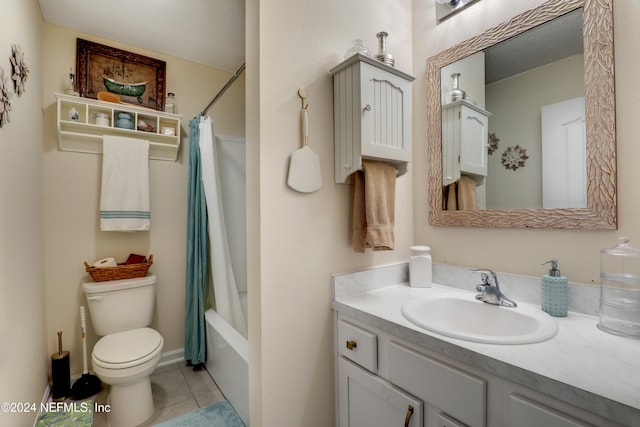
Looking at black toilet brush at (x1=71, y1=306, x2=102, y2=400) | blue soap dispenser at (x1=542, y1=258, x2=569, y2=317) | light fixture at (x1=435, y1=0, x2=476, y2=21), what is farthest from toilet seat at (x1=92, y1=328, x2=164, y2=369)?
light fixture at (x1=435, y1=0, x2=476, y2=21)

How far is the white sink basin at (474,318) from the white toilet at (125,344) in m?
1.48

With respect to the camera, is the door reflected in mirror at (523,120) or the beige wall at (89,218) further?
the beige wall at (89,218)

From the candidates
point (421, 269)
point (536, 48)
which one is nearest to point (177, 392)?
point (421, 269)

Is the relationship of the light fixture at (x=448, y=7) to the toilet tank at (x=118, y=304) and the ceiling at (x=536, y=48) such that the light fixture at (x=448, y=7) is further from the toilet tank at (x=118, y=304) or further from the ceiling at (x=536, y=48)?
the toilet tank at (x=118, y=304)

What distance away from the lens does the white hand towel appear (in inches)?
76.6

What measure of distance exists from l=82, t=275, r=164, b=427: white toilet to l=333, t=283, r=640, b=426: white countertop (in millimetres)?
1352

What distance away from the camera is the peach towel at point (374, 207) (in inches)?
48.8

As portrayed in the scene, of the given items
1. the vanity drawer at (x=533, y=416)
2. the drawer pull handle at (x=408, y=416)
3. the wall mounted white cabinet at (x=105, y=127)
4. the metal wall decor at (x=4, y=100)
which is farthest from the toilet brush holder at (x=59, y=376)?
the vanity drawer at (x=533, y=416)

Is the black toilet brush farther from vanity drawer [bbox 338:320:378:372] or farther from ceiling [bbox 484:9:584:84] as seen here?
ceiling [bbox 484:9:584:84]

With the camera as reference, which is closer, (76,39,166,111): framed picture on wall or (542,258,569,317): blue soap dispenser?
(542,258,569,317): blue soap dispenser

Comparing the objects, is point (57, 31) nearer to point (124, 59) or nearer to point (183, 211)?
point (124, 59)

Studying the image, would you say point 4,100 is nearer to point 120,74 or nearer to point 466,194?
point 120,74

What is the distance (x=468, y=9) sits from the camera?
1.41 meters

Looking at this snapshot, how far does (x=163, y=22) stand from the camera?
1.90 meters
